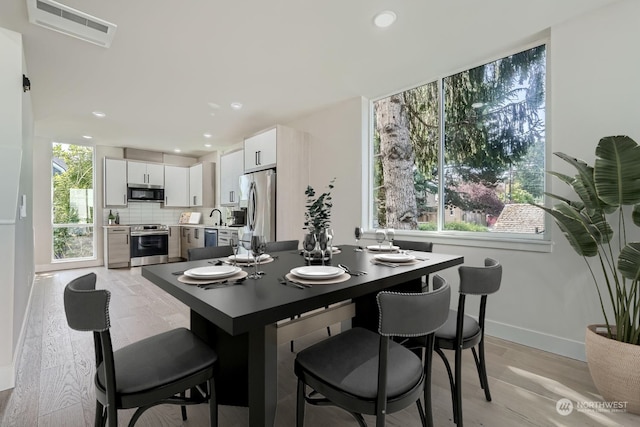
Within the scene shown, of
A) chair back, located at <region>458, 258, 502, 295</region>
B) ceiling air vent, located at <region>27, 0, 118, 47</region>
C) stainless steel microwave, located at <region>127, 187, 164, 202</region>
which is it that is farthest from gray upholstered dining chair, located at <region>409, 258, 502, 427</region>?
stainless steel microwave, located at <region>127, 187, 164, 202</region>

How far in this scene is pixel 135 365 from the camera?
120cm

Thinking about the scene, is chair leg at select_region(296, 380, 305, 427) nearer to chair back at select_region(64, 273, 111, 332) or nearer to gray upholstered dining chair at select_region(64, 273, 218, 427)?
gray upholstered dining chair at select_region(64, 273, 218, 427)

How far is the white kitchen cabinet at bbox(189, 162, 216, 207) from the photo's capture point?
6723mm

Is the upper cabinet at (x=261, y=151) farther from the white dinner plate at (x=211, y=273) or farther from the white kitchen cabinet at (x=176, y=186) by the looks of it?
the white kitchen cabinet at (x=176, y=186)

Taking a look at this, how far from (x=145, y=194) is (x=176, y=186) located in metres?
0.68

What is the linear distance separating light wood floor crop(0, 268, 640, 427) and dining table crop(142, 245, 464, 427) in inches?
15.1

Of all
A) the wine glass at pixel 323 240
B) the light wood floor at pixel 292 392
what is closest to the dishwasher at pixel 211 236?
the light wood floor at pixel 292 392

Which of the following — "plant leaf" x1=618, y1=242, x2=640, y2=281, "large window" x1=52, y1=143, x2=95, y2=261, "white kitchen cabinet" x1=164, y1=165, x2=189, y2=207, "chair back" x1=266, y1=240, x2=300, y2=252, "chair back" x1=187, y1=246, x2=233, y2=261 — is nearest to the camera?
"plant leaf" x1=618, y1=242, x2=640, y2=281

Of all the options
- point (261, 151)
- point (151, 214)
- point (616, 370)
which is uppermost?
point (261, 151)

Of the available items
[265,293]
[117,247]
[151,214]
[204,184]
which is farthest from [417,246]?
[151,214]

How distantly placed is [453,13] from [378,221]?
90.7 inches

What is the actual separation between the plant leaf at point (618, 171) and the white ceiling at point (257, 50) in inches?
49.3

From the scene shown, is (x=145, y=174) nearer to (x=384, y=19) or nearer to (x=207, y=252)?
(x=207, y=252)

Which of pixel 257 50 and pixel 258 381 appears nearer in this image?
pixel 258 381
